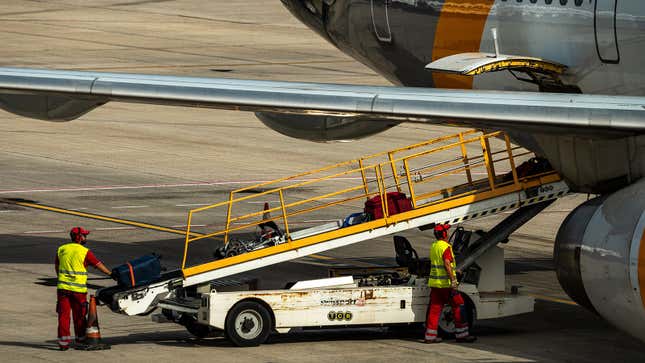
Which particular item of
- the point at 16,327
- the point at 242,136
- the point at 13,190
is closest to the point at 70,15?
the point at 242,136

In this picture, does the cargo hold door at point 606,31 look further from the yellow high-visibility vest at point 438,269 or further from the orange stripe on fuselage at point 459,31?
the yellow high-visibility vest at point 438,269

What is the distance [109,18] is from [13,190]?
42763mm

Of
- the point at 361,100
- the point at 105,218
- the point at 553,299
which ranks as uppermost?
the point at 361,100

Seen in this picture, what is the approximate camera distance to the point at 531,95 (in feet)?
66.1

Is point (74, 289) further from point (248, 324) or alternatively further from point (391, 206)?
point (391, 206)

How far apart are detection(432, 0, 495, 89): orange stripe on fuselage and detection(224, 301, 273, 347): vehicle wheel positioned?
18.7 feet

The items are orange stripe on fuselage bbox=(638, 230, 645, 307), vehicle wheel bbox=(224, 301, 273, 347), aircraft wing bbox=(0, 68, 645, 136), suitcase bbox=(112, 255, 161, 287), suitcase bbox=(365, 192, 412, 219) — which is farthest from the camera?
suitcase bbox=(365, 192, 412, 219)

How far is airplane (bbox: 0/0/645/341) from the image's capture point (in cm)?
1945

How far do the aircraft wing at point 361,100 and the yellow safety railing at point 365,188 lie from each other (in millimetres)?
2132

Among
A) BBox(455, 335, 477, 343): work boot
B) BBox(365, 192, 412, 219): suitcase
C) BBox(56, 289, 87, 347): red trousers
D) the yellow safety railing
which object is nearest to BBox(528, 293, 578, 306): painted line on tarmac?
the yellow safety railing

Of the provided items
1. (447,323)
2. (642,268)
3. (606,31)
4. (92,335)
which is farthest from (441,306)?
(92,335)

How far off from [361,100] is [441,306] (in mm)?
3501

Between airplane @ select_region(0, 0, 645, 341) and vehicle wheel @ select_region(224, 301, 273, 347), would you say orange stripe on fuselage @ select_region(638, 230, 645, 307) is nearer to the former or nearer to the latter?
airplane @ select_region(0, 0, 645, 341)

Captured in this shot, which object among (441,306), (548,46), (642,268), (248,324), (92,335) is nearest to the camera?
(642,268)
